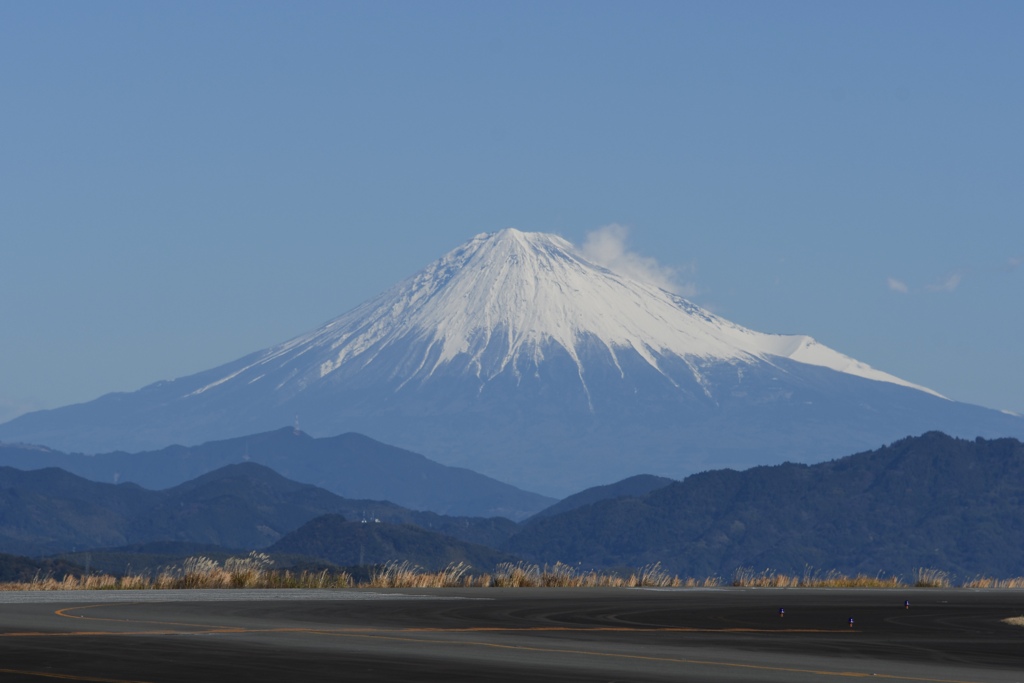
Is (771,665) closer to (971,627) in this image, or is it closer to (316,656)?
(316,656)

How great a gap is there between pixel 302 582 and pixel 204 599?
348 inches

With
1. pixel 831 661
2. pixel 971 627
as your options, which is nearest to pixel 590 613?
pixel 971 627

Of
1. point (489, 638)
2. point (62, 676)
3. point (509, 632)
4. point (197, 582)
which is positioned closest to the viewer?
point (62, 676)

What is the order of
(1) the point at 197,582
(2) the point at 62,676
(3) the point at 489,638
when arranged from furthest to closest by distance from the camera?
(1) the point at 197,582 < (3) the point at 489,638 < (2) the point at 62,676

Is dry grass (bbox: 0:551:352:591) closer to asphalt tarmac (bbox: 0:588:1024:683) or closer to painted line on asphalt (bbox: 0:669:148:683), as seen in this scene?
asphalt tarmac (bbox: 0:588:1024:683)

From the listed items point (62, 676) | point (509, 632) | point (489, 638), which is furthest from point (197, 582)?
point (62, 676)

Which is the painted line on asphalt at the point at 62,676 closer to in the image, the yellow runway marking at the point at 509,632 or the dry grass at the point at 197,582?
the yellow runway marking at the point at 509,632

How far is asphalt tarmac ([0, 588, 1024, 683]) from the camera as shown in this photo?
19.0 metres

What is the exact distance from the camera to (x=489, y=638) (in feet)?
77.2

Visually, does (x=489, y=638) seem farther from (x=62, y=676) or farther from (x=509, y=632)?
(x=62, y=676)

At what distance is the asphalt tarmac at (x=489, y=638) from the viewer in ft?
62.3

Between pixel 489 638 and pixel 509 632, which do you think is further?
pixel 509 632

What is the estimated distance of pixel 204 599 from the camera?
103ft

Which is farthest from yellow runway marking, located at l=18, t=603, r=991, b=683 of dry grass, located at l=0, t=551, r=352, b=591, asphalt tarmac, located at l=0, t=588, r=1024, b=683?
dry grass, located at l=0, t=551, r=352, b=591
